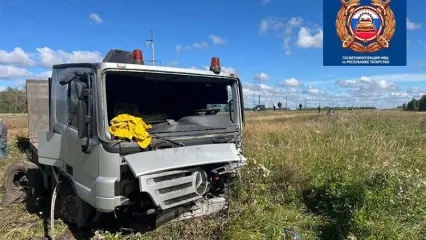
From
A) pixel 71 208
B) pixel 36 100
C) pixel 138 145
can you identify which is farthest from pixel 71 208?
pixel 36 100

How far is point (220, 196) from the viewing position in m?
4.45

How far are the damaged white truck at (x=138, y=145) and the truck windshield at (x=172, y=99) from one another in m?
0.01

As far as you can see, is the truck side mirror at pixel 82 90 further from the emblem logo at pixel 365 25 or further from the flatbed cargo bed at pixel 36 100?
the emblem logo at pixel 365 25

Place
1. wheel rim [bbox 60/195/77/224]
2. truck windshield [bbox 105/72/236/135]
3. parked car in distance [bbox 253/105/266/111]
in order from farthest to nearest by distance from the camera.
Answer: parked car in distance [bbox 253/105/266/111] < wheel rim [bbox 60/195/77/224] < truck windshield [bbox 105/72/236/135]

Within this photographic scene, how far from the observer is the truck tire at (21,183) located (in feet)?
18.9

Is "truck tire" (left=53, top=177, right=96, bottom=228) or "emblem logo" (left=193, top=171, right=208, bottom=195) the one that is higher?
"emblem logo" (left=193, top=171, right=208, bottom=195)

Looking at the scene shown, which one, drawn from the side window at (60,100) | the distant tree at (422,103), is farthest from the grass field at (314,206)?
the distant tree at (422,103)

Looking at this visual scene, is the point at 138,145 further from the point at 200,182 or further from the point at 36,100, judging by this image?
the point at 36,100

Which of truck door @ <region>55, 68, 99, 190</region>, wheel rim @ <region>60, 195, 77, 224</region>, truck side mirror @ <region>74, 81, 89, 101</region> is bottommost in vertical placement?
wheel rim @ <region>60, 195, 77, 224</region>

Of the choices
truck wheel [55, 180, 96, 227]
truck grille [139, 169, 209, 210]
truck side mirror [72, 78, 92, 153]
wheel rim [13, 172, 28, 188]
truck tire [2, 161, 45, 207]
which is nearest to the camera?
truck grille [139, 169, 209, 210]

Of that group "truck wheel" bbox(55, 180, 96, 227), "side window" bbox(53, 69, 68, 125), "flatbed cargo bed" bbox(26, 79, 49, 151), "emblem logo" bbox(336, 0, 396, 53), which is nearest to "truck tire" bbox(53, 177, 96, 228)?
"truck wheel" bbox(55, 180, 96, 227)

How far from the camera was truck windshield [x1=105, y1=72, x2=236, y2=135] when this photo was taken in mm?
4305

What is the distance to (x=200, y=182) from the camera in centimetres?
393

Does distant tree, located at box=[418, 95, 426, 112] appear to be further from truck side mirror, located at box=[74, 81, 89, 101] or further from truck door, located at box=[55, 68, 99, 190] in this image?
truck side mirror, located at box=[74, 81, 89, 101]
